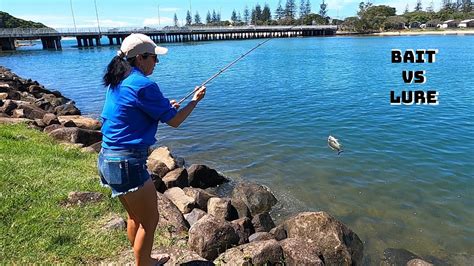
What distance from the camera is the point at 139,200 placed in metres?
3.83

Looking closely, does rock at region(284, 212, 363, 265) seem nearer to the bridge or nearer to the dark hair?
the dark hair

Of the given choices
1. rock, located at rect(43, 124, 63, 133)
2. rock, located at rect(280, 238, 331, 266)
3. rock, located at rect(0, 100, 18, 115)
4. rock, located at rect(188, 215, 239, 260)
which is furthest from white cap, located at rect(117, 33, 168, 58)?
rock, located at rect(0, 100, 18, 115)

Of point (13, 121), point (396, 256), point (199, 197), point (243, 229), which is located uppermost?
point (13, 121)

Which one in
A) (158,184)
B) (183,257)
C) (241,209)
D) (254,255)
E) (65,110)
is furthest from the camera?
(65,110)

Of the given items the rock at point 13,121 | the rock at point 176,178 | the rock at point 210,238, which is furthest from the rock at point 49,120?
the rock at point 210,238

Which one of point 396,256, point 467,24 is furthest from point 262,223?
point 467,24

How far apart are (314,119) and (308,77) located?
14.4 metres

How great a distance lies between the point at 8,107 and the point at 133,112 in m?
14.1

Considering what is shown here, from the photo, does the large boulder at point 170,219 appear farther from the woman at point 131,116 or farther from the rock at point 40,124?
the rock at point 40,124

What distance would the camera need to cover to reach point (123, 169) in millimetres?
3615

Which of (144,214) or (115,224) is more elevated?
(144,214)

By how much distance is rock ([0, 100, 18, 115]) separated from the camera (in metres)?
14.9

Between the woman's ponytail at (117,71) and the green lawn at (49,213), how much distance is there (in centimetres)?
249

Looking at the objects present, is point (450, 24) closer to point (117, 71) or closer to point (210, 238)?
point (210, 238)
